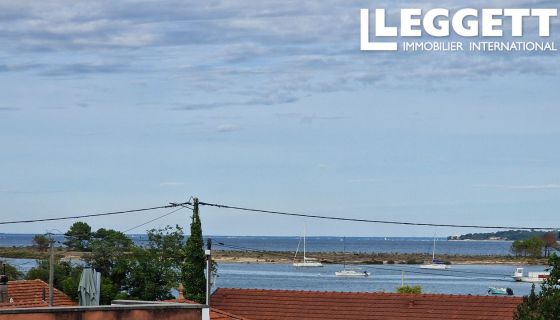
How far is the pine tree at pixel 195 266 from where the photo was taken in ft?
142

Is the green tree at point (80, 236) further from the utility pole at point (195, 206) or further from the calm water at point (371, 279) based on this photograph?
the utility pole at point (195, 206)

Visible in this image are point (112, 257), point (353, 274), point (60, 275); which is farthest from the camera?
point (353, 274)

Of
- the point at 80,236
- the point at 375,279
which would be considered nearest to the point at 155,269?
the point at 80,236

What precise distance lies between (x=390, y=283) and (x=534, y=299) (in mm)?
106054

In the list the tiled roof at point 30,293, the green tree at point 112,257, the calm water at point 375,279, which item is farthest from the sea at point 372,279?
the tiled roof at point 30,293

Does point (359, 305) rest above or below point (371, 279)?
above

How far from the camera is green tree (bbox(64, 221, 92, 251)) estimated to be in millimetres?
77375

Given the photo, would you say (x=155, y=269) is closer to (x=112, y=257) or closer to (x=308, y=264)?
(x=112, y=257)

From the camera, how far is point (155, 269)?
211 ft

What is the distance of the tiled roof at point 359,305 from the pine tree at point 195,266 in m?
2.44

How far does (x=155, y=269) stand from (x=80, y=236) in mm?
14733

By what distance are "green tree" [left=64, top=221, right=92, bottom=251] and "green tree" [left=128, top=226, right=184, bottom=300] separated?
10528mm

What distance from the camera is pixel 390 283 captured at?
134 meters

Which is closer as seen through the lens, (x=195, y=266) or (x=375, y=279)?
(x=195, y=266)
